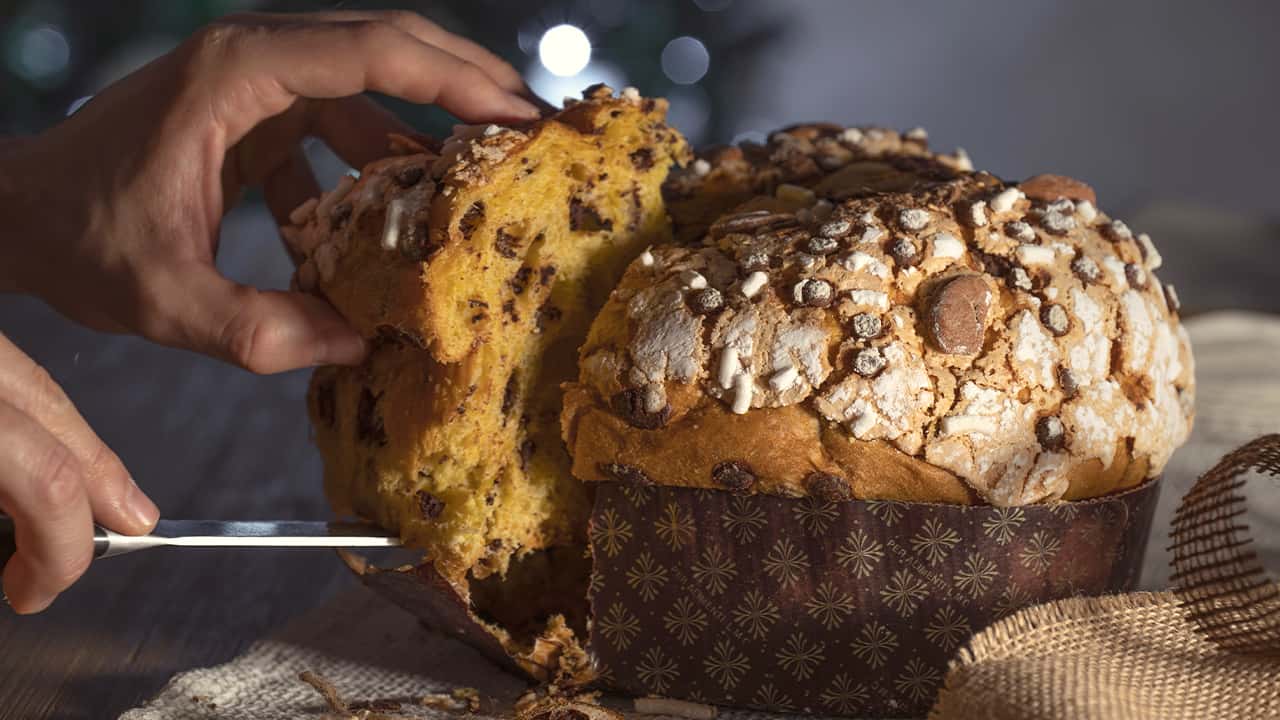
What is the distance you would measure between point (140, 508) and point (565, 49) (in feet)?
9.42

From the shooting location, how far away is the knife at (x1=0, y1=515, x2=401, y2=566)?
1225mm

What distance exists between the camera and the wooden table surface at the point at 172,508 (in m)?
1.57

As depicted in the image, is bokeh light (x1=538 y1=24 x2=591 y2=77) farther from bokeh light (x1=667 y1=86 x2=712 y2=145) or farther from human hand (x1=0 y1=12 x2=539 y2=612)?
human hand (x1=0 y1=12 x2=539 y2=612)

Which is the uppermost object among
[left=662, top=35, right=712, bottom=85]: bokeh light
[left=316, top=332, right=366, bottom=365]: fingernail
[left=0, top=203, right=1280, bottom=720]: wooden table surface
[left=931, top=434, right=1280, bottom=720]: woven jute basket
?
[left=662, top=35, right=712, bottom=85]: bokeh light

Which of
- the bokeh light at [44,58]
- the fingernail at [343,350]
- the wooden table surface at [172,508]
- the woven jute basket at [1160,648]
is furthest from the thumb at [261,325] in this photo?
the bokeh light at [44,58]

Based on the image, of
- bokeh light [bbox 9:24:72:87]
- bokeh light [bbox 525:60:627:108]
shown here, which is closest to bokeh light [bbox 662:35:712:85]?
bokeh light [bbox 525:60:627:108]

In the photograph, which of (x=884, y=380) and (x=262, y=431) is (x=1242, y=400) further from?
(x=262, y=431)

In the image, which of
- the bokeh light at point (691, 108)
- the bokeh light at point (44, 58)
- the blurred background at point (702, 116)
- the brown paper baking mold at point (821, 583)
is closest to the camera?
the brown paper baking mold at point (821, 583)

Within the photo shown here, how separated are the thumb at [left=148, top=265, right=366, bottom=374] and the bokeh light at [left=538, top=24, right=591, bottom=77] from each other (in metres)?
2.43

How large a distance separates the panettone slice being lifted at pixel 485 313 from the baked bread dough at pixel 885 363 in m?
0.12

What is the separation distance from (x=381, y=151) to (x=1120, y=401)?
1124 millimetres

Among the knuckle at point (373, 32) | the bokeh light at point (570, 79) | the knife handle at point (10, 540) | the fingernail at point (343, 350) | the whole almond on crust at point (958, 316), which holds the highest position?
the knuckle at point (373, 32)

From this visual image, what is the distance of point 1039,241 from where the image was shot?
1.36m

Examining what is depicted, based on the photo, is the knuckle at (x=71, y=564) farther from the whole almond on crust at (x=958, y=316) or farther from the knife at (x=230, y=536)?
the whole almond on crust at (x=958, y=316)
